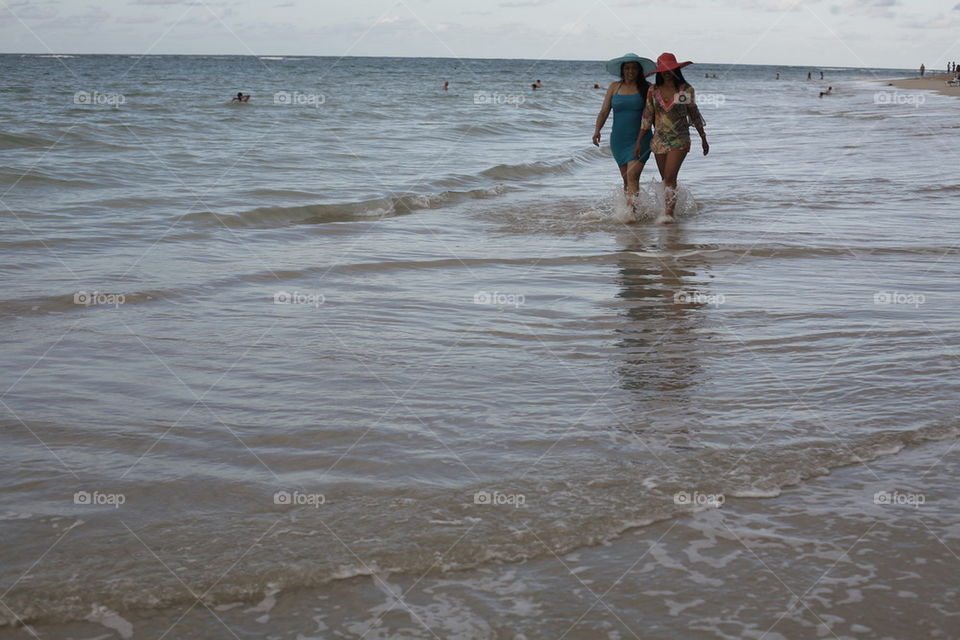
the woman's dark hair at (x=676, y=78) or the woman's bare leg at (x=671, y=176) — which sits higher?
the woman's dark hair at (x=676, y=78)

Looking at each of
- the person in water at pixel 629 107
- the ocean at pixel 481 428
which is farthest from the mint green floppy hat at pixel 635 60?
the ocean at pixel 481 428

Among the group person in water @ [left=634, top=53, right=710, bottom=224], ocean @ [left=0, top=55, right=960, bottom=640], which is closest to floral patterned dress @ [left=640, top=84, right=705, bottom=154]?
person in water @ [left=634, top=53, right=710, bottom=224]

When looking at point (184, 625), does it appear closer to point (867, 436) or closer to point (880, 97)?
point (867, 436)

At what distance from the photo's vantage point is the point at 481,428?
4.10m

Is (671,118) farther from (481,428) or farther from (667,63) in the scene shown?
(481,428)

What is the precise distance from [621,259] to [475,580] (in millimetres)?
5408

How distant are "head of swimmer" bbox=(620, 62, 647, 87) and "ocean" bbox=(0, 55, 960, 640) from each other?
1.43m

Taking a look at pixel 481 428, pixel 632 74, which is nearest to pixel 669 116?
pixel 632 74

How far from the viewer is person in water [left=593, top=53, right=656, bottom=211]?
9.56m

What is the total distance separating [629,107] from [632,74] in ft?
1.05

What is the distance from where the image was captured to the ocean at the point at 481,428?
111 inches

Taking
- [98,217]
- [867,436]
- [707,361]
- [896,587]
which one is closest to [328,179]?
[98,217]

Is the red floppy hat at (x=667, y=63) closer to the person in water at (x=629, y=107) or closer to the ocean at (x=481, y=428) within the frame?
the person in water at (x=629, y=107)

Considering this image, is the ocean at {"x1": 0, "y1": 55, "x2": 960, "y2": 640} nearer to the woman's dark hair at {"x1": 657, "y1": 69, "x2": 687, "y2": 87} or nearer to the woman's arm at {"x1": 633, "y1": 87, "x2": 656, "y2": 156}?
the woman's arm at {"x1": 633, "y1": 87, "x2": 656, "y2": 156}
